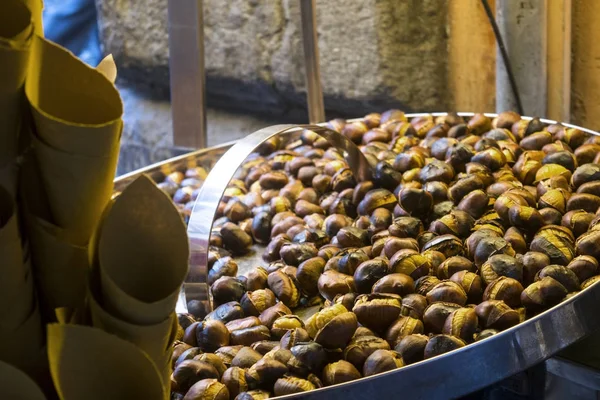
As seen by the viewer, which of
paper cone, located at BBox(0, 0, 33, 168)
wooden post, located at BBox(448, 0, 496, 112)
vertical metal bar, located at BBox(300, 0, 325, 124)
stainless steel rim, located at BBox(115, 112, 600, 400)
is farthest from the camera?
wooden post, located at BBox(448, 0, 496, 112)

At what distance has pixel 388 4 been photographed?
1.94 metres

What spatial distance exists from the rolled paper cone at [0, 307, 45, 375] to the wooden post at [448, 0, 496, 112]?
1.61 m

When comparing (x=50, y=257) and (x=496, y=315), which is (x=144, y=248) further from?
(x=496, y=315)

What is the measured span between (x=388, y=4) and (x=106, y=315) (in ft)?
5.47

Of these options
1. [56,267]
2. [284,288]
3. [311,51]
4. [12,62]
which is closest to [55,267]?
[56,267]

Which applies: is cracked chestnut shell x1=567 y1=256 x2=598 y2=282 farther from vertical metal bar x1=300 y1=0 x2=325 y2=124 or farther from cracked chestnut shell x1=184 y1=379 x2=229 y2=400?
vertical metal bar x1=300 y1=0 x2=325 y2=124

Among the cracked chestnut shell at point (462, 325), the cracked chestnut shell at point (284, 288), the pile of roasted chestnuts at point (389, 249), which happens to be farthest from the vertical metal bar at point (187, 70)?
the cracked chestnut shell at point (462, 325)

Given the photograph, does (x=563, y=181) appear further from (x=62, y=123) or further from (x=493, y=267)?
(x=62, y=123)

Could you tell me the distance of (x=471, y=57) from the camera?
191 centimetres

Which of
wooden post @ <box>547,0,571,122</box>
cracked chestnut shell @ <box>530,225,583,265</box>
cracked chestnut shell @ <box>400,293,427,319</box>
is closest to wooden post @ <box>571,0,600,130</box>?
wooden post @ <box>547,0,571,122</box>

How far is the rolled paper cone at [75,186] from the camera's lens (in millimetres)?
387

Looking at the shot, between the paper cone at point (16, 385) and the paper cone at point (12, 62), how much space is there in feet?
0.33

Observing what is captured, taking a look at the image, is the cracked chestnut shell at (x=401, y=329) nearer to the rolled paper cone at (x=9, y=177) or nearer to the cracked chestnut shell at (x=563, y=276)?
the cracked chestnut shell at (x=563, y=276)

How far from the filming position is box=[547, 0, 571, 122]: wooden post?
1.60 metres
